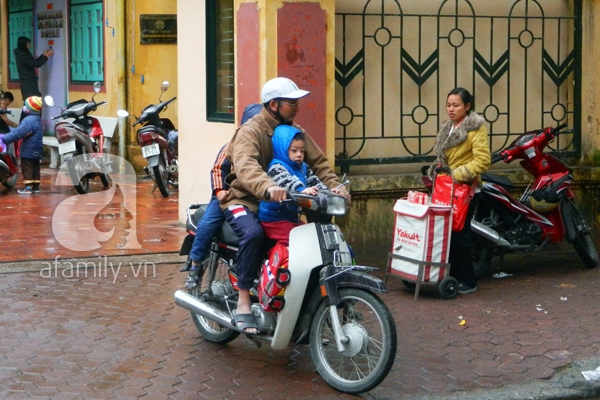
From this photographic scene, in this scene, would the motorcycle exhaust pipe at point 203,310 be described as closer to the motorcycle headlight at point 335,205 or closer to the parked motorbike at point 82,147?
the motorcycle headlight at point 335,205

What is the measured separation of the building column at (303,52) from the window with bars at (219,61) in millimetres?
1025

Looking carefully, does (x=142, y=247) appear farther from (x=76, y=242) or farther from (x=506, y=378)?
(x=506, y=378)

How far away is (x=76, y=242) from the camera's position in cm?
981

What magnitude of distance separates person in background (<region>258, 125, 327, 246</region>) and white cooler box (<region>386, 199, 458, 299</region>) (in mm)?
1912

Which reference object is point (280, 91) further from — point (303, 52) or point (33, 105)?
point (33, 105)

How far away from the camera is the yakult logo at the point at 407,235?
306 inches

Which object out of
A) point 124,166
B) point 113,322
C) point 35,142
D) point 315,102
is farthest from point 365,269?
point 124,166

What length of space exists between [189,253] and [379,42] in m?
3.68

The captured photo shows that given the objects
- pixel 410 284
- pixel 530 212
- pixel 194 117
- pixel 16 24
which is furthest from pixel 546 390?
pixel 16 24

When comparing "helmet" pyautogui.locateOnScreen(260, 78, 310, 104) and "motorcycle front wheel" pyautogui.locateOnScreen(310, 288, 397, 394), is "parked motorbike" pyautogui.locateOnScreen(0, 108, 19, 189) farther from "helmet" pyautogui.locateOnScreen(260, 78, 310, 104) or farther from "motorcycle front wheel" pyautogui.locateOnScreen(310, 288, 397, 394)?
"motorcycle front wheel" pyautogui.locateOnScreen(310, 288, 397, 394)

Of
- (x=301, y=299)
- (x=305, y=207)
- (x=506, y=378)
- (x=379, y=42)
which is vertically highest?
(x=379, y=42)

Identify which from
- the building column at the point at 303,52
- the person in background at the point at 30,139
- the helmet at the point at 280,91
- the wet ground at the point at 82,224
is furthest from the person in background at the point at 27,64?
the helmet at the point at 280,91

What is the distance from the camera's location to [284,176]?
5.84m

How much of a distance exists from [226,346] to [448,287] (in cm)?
212
